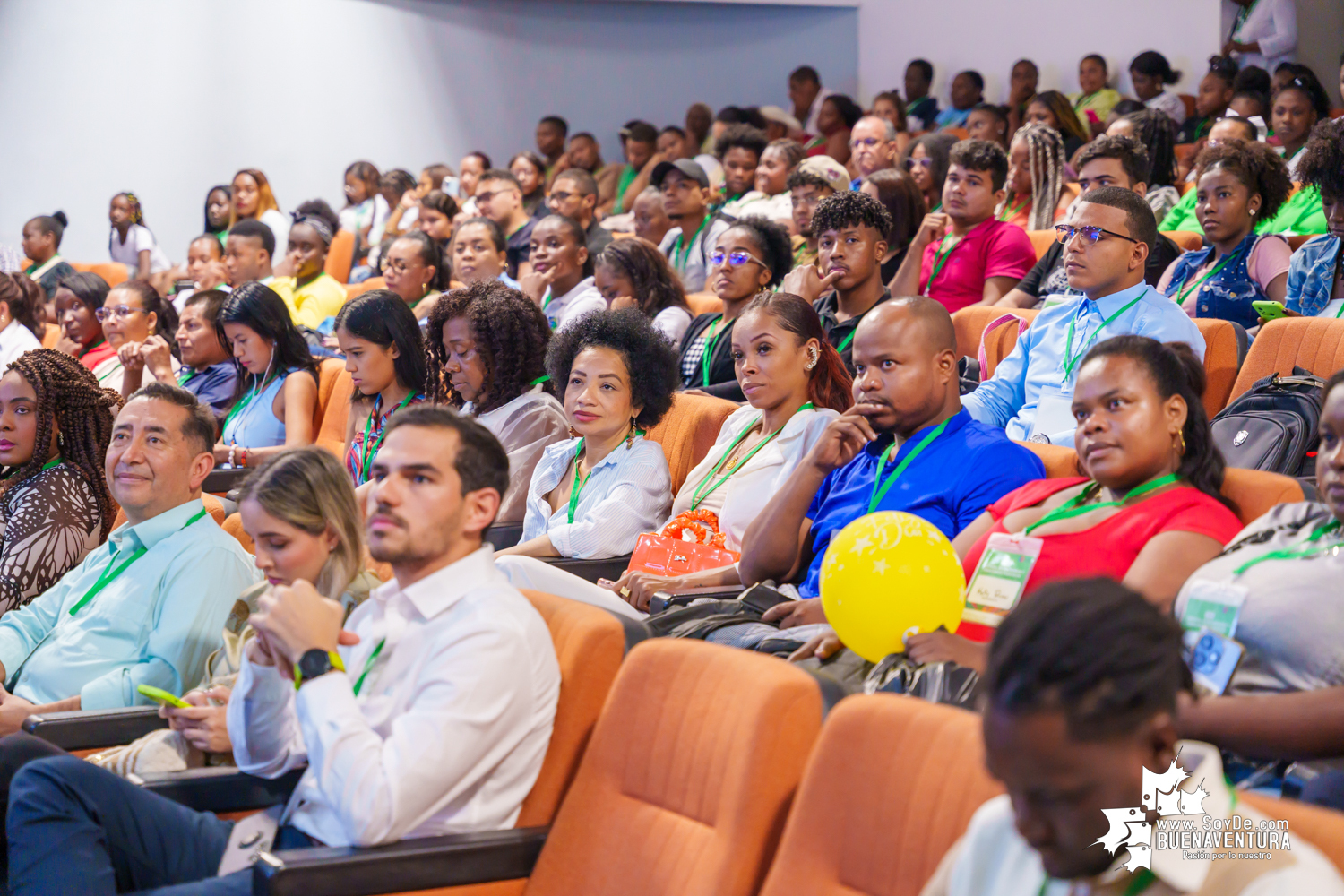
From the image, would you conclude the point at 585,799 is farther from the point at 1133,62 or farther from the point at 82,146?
the point at 82,146

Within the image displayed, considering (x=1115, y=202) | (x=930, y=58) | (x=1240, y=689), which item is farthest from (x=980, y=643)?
(x=930, y=58)

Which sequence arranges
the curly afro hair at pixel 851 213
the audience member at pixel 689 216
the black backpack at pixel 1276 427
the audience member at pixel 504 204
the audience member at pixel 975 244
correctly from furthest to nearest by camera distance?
the audience member at pixel 504 204 → the audience member at pixel 689 216 → the audience member at pixel 975 244 → the curly afro hair at pixel 851 213 → the black backpack at pixel 1276 427

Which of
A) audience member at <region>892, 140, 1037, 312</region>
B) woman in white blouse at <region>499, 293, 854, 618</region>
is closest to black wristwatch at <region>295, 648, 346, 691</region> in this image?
woman in white blouse at <region>499, 293, 854, 618</region>

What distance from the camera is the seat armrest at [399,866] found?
158 centimetres

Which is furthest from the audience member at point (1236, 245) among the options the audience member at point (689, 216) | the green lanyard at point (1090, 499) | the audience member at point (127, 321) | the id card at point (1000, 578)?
the audience member at point (127, 321)

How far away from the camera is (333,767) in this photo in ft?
5.34

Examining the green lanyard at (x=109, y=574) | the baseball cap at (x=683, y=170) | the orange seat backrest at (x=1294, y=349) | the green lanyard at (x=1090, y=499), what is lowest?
the green lanyard at (x=109, y=574)

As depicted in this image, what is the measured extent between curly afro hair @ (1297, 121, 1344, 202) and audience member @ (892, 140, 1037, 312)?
1.09m

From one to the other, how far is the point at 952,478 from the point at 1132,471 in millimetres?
508

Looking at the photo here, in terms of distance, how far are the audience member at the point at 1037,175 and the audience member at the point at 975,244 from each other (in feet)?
2.18

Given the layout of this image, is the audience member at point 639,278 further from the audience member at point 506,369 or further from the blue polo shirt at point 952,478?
the blue polo shirt at point 952,478

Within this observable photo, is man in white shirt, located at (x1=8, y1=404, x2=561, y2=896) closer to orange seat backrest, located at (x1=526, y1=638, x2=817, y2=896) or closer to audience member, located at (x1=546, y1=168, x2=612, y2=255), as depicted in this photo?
orange seat backrest, located at (x1=526, y1=638, x2=817, y2=896)

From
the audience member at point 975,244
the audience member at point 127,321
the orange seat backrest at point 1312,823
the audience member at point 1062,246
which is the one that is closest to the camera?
the orange seat backrest at point 1312,823

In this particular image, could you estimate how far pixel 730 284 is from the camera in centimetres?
436
